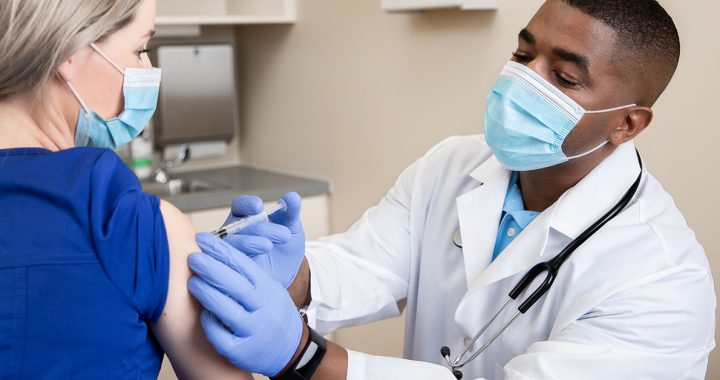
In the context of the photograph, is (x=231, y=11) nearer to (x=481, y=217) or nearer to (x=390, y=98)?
(x=390, y=98)

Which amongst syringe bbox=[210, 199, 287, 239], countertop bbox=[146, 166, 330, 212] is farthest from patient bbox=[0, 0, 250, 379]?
countertop bbox=[146, 166, 330, 212]

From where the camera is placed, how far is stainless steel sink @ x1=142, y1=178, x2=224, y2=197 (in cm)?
304

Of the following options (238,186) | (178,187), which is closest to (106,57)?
(238,186)

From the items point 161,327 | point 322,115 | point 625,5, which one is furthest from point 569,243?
point 322,115

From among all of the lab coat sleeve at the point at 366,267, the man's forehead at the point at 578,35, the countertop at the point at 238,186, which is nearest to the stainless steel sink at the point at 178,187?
the countertop at the point at 238,186

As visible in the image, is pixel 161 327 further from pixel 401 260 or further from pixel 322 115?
pixel 322 115

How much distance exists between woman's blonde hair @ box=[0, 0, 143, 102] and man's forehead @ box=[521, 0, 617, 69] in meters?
0.79

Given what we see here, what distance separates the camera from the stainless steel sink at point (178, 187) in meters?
3.04

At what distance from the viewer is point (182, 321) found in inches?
42.4

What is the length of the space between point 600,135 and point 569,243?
0.76 ft

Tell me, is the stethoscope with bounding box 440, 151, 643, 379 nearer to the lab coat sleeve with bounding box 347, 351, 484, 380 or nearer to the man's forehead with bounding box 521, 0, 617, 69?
the lab coat sleeve with bounding box 347, 351, 484, 380

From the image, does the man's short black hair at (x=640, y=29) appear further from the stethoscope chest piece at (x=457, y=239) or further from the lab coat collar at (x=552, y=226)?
the stethoscope chest piece at (x=457, y=239)

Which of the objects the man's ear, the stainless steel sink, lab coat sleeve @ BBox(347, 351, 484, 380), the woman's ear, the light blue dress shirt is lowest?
the stainless steel sink

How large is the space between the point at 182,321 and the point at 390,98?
1.70m
